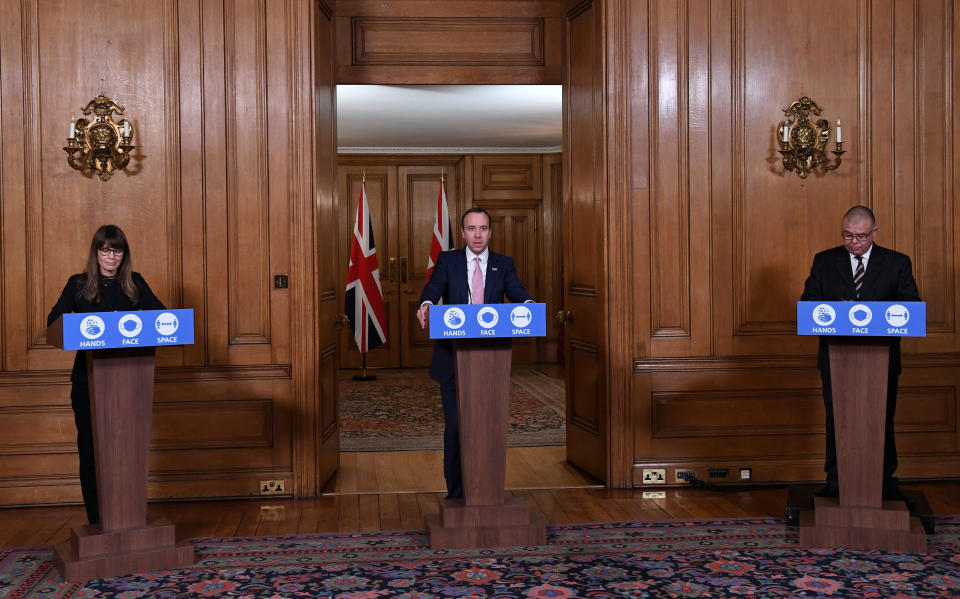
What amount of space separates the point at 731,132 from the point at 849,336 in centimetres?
177

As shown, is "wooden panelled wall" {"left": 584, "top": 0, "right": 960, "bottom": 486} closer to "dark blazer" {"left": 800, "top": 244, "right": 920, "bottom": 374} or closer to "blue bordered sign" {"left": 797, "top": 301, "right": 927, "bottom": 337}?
"dark blazer" {"left": 800, "top": 244, "right": 920, "bottom": 374}

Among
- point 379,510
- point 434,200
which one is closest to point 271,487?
point 379,510

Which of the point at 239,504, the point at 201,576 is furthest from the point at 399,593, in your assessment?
the point at 239,504

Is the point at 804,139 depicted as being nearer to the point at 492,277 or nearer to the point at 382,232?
the point at 492,277

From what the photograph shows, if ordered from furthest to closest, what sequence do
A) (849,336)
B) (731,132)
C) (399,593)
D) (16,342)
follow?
1. (731,132)
2. (16,342)
3. (849,336)
4. (399,593)

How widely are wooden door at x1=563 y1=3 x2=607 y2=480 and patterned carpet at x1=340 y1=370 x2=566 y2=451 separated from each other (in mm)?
1118

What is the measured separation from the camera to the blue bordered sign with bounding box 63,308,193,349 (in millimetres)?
3744

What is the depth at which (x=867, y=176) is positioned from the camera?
5.61 m

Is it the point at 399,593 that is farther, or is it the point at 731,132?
the point at 731,132

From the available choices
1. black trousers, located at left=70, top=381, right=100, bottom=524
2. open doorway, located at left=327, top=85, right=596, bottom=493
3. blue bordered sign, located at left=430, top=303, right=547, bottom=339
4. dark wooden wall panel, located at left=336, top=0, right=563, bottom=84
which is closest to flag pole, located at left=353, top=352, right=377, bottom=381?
open doorway, located at left=327, top=85, right=596, bottom=493

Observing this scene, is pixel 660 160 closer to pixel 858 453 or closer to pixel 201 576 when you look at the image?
pixel 858 453

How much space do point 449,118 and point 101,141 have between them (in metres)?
5.58

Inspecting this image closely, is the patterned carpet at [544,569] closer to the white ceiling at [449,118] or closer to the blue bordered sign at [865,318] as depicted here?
the blue bordered sign at [865,318]

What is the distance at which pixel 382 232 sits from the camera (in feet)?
41.5
